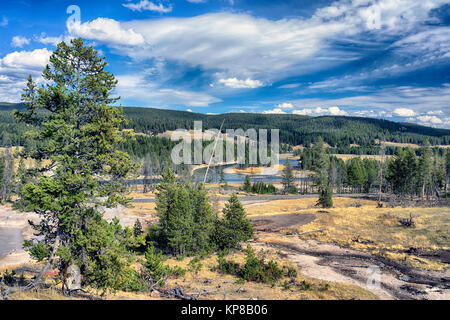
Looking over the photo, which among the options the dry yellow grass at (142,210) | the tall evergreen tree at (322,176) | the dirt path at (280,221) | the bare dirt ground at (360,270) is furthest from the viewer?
the dry yellow grass at (142,210)

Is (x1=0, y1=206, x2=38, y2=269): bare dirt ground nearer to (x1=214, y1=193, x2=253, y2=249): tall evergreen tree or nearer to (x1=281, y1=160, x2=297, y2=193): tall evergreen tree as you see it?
(x1=214, y1=193, x2=253, y2=249): tall evergreen tree

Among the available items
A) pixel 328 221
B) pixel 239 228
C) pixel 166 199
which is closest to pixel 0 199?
pixel 166 199

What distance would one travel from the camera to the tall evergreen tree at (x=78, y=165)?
1186 cm

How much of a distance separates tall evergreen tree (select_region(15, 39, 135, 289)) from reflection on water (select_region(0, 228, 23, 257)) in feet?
122

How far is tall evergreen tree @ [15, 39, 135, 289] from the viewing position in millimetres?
11859

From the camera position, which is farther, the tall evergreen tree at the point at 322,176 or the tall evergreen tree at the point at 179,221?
the tall evergreen tree at the point at 322,176

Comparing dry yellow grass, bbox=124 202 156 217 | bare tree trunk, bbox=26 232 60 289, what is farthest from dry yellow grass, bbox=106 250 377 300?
dry yellow grass, bbox=124 202 156 217

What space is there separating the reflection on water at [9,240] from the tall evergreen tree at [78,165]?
3732cm

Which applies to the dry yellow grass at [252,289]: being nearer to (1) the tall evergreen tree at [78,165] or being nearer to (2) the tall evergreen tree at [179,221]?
(2) the tall evergreen tree at [179,221]

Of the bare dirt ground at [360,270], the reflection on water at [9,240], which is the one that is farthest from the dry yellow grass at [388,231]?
the reflection on water at [9,240]

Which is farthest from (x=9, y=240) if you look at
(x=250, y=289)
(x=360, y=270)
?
(x=360, y=270)

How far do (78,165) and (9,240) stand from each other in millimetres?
47858

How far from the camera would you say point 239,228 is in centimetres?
3139

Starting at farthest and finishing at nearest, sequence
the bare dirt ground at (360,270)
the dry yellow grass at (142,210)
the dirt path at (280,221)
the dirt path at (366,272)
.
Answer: the dry yellow grass at (142,210) < the dirt path at (280,221) < the bare dirt ground at (360,270) < the dirt path at (366,272)
